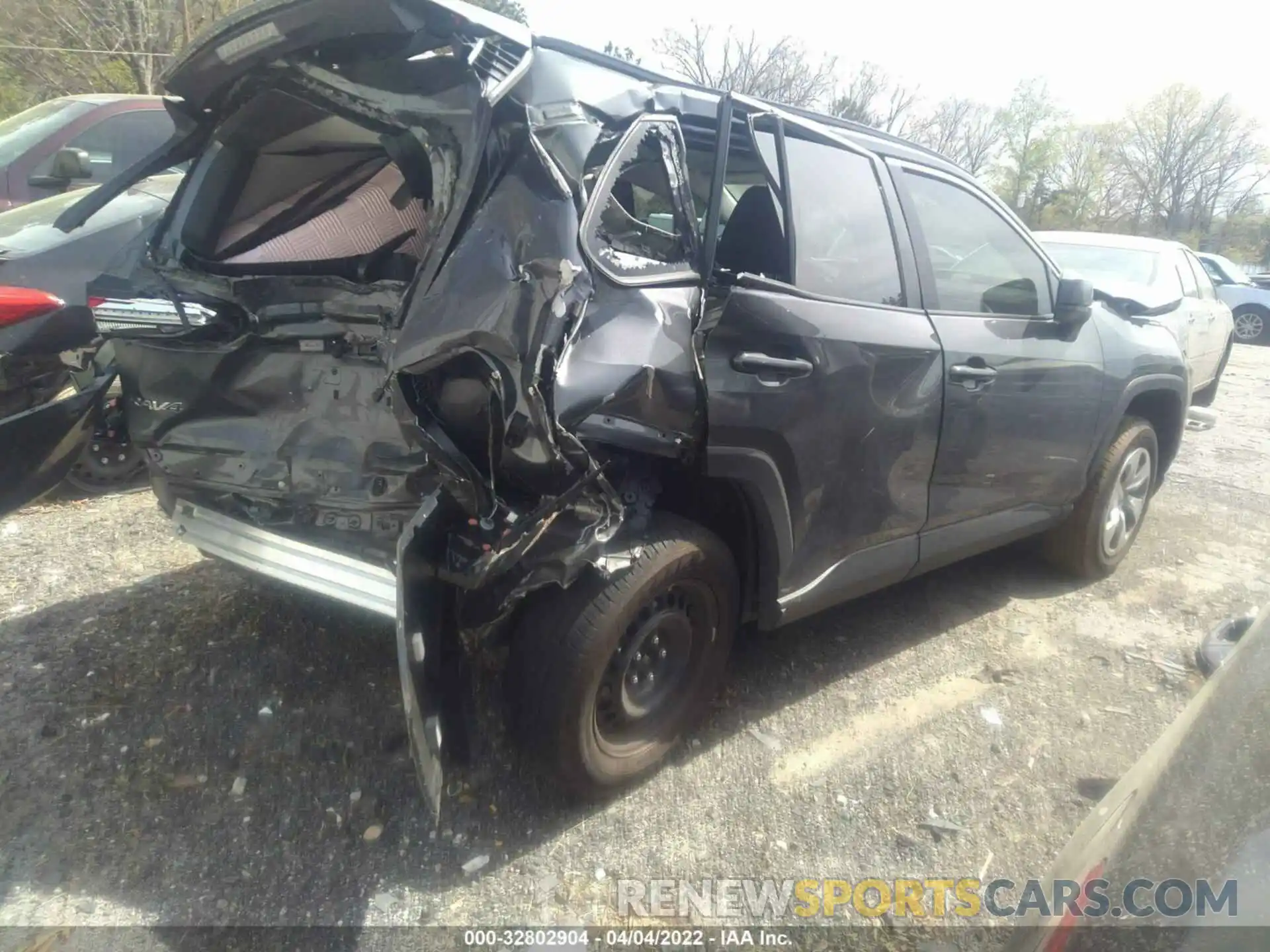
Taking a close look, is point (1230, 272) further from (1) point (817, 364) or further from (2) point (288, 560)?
(2) point (288, 560)

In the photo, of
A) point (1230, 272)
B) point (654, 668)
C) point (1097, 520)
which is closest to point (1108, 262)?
point (1097, 520)

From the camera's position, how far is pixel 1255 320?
1661 centimetres

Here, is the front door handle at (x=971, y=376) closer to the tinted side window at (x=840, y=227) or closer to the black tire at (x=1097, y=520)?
the tinted side window at (x=840, y=227)

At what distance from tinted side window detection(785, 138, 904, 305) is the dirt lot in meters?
1.56

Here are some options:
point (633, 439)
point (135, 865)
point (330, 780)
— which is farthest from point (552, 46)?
point (135, 865)

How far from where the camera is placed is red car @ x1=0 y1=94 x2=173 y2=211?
602cm

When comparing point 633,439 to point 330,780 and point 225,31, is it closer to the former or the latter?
point 330,780

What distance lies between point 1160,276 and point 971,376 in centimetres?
553

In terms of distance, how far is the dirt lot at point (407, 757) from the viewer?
94.7 inches

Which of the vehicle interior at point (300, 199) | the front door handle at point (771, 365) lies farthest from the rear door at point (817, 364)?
the vehicle interior at point (300, 199)

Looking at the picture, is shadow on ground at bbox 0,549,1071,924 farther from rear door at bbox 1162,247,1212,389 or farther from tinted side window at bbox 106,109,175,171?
rear door at bbox 1162,247,1212,389

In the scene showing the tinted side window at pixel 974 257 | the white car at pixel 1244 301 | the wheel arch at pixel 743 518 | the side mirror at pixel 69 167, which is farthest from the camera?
the white car at pixel 1244 301

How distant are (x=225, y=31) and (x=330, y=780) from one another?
2247 mm

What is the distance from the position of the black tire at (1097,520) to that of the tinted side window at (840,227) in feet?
5.97
